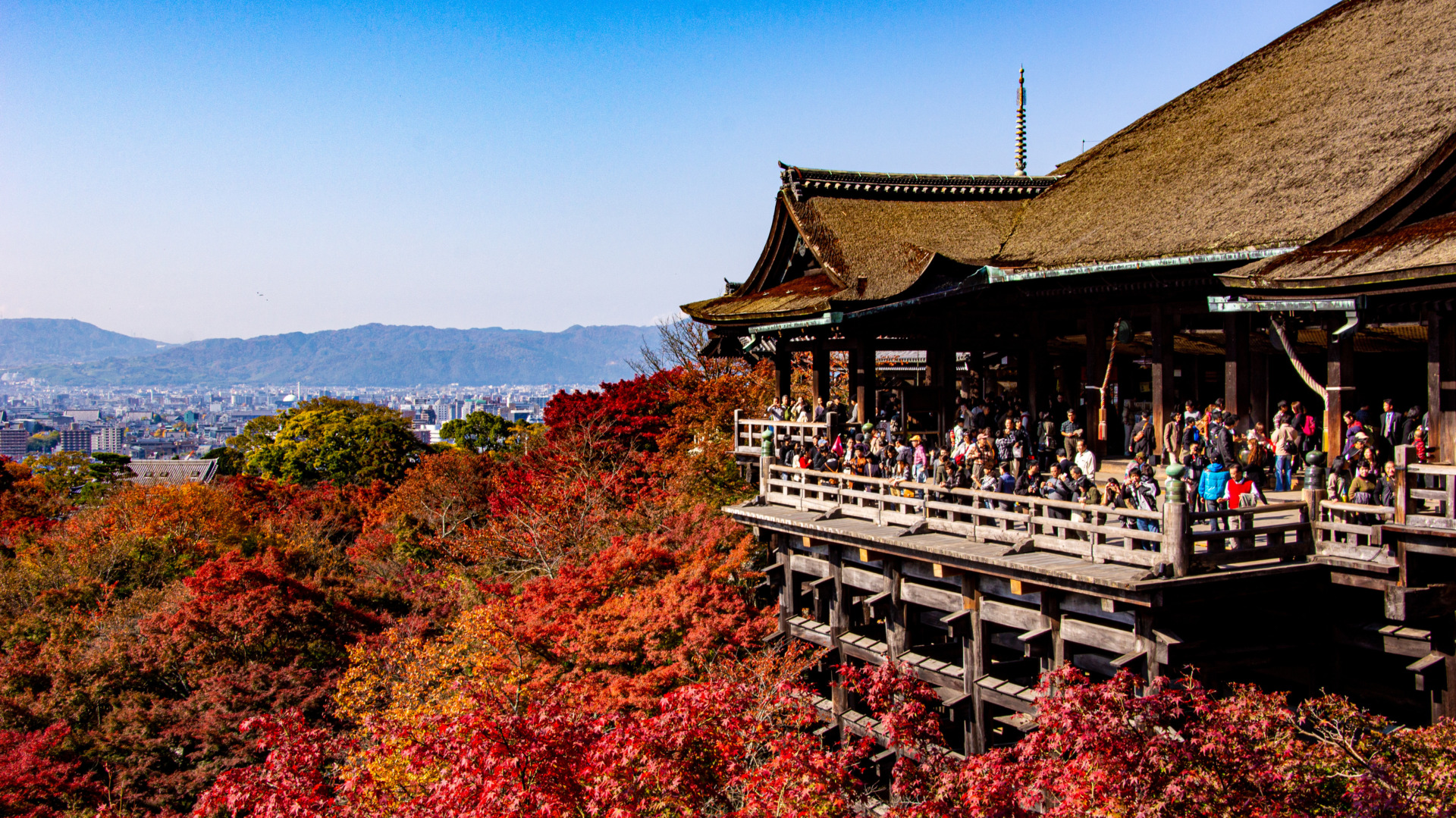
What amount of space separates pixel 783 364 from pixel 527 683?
29.7 feet

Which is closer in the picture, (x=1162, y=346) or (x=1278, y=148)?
(x=1278, y=148)

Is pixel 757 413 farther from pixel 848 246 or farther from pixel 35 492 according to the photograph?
pixel 35 492

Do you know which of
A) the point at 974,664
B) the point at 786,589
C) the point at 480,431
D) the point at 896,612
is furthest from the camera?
the point at 480,431

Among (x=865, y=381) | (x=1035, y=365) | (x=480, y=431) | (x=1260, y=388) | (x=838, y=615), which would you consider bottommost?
(x=838, y=615)

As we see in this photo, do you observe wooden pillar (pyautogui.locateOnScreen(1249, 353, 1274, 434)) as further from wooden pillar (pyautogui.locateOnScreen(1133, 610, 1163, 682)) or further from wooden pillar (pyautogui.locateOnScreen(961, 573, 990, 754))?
wooden pillar (pyautogui.locateOnScreen(1133, 610, 1163, 682))

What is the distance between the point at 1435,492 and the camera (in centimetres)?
998

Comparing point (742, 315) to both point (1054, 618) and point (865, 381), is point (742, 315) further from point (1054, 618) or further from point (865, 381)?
point (1054, 618)

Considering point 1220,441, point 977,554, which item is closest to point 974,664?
point 977,554

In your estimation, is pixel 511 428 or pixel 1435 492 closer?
pixel 1435 492

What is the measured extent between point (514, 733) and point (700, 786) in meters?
2.14

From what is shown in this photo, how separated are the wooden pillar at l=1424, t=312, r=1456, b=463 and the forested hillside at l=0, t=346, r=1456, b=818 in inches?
133

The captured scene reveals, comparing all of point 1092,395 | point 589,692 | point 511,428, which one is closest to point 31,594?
point 589,692

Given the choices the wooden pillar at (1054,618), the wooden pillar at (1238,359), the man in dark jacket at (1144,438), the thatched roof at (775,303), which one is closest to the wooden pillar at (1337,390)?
the wooden pillar at (1238,359)

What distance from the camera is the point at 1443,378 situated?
10.9m
